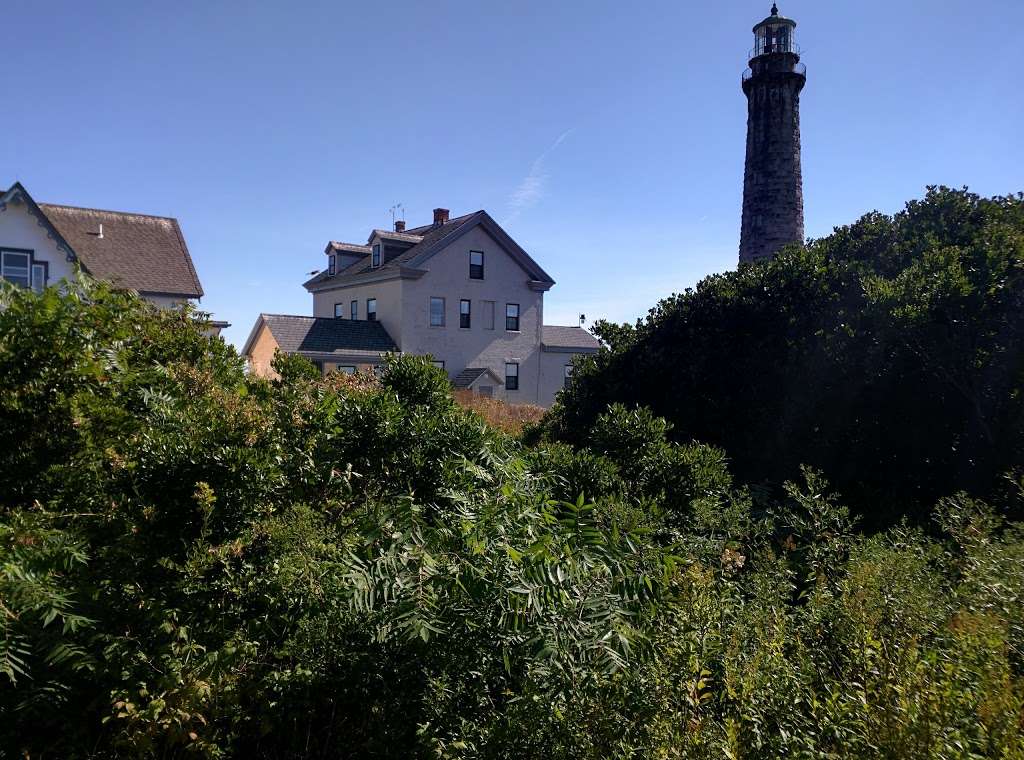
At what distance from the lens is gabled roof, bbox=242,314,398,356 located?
32281 millimetres

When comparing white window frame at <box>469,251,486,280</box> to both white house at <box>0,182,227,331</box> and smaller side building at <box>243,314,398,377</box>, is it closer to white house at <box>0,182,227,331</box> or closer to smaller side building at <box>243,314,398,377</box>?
smaller side building at <box>243,314,398,377</box>

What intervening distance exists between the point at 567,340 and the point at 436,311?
8.71m

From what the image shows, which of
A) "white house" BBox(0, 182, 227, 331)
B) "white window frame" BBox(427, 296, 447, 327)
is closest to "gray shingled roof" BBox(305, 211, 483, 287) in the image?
"white window frame" BBox(427, 296, 447, 327)

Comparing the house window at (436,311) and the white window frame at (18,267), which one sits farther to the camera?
the house window at (436,311)

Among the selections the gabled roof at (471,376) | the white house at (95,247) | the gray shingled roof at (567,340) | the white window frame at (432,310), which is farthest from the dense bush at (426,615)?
the gray shingled roof at (567,340)

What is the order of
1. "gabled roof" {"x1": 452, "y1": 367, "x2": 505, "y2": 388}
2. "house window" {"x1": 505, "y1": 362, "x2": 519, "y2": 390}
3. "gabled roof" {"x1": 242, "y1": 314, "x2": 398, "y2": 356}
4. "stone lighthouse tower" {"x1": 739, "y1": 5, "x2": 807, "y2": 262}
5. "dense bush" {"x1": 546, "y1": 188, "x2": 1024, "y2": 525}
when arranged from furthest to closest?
1. "house window" {"x1": 505, "y1": 362, "x2": 519, "y2": 390}
2. "gabled roof" {"x1": 452, "y1": 367, "x2": 505, "y2": 388}
3. "gabled roof" {"x1": 242, "y1": 314, "x2": 398, "y2": 356}
4. "stone lighthouse tower" {"x1": 739, "y1": 5, "x2": 807, "y2": 262}
5. "dense bush" {"x1": 546, "y1": 188, "x2": 1024, "y2": 525}

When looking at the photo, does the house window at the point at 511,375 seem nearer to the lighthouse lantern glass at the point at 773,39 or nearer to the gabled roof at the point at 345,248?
the gabled roof at the point at 345,248

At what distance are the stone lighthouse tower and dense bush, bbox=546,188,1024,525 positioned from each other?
14718 millimetres

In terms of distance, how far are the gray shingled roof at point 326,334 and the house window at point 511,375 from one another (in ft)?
20.4

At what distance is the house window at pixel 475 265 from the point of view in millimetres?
35094

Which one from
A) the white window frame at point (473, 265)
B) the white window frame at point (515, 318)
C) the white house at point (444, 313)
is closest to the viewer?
the white house at point (444, 313)

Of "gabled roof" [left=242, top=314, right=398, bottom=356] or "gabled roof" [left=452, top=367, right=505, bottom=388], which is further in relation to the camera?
"gabled roof" [left=452, top=367, right=505, bottom=388]

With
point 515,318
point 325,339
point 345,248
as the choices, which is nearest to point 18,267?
point 325,339

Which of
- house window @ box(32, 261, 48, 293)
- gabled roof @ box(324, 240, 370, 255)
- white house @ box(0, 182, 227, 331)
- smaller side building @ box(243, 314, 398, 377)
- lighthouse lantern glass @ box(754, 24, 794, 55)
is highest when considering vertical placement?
lighthouse lantern glass @ box(754, 24, 794, 55)
